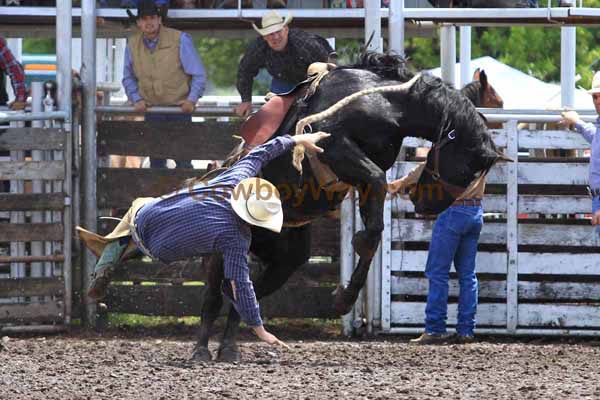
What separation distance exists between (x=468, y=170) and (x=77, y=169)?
142 inches

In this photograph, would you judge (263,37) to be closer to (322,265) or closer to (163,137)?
(163,137)

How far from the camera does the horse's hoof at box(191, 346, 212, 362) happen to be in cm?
763

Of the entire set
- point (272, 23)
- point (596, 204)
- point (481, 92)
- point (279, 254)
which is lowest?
point (279, 254)

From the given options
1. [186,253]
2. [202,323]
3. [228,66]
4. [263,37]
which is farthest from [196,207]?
[228,66]

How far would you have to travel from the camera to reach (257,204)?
6.60 m

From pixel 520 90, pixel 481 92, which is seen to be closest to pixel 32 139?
pixel 481 92

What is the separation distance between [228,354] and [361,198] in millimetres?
1370

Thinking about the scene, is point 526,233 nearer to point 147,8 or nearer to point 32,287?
point 147,8

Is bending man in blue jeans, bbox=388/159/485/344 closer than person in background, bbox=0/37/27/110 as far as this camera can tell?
Yes

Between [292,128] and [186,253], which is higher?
[292,128]

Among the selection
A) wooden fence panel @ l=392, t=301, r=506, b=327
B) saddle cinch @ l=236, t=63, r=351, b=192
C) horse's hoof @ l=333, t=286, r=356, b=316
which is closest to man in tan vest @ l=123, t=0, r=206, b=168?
saddle cinch @ l=236, t=63, r=351, b=192

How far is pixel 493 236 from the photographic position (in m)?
9.48

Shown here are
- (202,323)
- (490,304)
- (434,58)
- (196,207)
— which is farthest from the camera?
(434,58)

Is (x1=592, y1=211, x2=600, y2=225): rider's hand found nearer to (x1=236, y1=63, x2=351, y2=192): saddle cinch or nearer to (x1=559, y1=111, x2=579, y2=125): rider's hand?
(x1=559, y1=111, x2=579, y2=125): rider's hand
